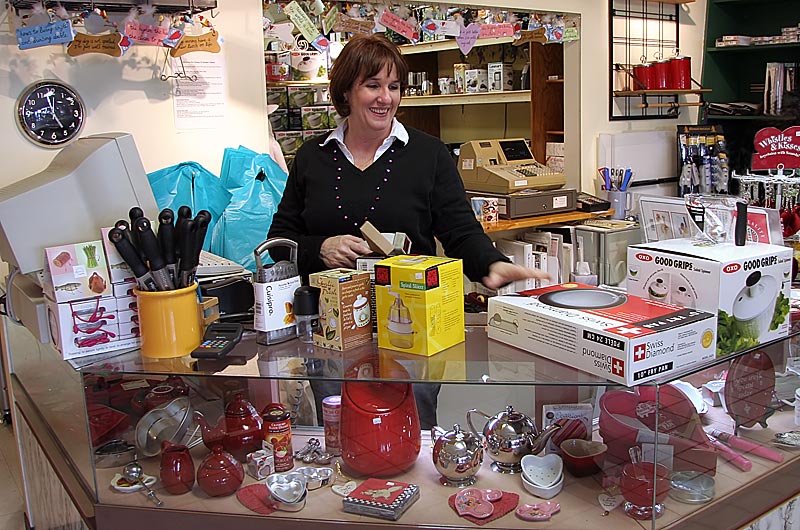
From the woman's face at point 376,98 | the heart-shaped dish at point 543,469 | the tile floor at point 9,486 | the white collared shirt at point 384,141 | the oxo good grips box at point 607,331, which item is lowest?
the tile floor at point 9,486

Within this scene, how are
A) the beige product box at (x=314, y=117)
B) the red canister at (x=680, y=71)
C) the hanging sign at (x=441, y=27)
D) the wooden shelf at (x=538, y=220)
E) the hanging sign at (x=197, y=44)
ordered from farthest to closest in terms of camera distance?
the beige product box at (x=314, y=117), the red canister at (x=680, y=71), the wooden shelf at (x=538, y=220), the hanging sign at (x=441, y=27), the hanging sign at (x=197, y=44)

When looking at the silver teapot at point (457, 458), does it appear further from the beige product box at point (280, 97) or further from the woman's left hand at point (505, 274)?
the beige product box at point (280, 97)

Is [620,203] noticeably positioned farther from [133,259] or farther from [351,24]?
[133,259]

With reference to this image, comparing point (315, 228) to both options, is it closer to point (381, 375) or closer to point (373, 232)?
point (373, 232)

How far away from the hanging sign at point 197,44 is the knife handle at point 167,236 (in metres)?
2.08

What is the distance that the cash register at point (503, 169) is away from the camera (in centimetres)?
461

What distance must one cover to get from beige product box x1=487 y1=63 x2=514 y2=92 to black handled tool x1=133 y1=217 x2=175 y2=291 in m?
4.57

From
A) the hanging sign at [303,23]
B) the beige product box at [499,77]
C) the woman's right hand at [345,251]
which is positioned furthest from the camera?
the beige product box at [499,77]

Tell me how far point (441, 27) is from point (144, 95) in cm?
166

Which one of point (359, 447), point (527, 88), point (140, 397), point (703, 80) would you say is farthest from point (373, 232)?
point (703, 80)

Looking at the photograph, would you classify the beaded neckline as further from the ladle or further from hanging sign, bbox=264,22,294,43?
hanging sign, bbox=264,22,294,43

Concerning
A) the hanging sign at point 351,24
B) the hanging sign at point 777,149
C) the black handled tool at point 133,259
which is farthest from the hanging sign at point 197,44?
the hanging sign at point 777,149

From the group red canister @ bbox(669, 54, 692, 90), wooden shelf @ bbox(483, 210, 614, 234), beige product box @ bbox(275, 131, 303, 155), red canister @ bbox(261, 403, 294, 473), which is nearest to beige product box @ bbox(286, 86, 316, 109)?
beige product box @ bbox(275, 131, 303, 155)

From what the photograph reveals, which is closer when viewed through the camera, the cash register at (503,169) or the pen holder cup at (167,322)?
the pen holder cup at (167,322)
